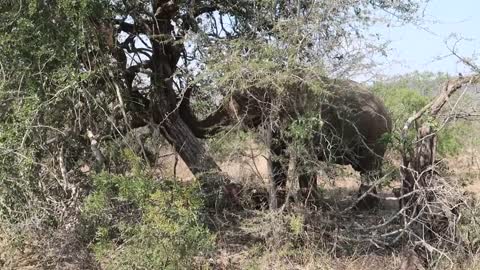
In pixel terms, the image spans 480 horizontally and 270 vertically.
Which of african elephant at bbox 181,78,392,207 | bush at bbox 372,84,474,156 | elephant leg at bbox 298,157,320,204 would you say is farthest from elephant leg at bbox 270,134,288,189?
bush at bbox 372,84,474,156

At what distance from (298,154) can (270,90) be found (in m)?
0.70

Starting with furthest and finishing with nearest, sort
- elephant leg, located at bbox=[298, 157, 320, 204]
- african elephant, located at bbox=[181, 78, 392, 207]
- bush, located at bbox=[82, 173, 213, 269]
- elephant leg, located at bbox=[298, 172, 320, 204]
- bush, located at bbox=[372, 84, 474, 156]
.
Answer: bush, located at bbox=[372, 84, 474, 156] < elephant leg, located at bbox=[298, 172, 320, 204] < elephant leg, located at bbox=[298, 157, 320, 204] < african elephant, located at bbox=[181, 78, 392, 207] < bush, located at bbox=[82, 173, 213, 269]

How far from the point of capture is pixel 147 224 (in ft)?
20.2

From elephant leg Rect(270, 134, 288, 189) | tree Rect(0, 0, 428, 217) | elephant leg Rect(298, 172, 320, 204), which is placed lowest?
elephant leg Rect(298, 172, 320, 204)

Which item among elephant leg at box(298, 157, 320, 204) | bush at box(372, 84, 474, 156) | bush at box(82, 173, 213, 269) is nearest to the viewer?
bush at box(82, 173, 213, 269)

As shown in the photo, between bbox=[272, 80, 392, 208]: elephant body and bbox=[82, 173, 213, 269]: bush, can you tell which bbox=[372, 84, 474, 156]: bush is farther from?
bbox=[82, 173, 213, 269]: bush

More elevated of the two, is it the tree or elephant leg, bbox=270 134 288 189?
the tree

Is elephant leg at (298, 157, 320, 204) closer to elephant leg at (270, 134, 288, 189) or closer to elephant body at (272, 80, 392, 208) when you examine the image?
elephant body at (272, 80, 392, 208)

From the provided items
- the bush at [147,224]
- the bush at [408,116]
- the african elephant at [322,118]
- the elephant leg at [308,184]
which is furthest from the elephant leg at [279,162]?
the bush at [408,116]

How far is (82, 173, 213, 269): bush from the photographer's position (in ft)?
19.7

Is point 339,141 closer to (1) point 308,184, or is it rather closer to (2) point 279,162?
(1) point 308,184

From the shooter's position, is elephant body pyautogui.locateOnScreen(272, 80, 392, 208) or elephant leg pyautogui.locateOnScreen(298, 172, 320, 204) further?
elephant leg pyautogui.locateOnScreen(298, 172, 320, 204)

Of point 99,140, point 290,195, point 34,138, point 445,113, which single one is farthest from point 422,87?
point 34,138

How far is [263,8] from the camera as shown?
707 cm
